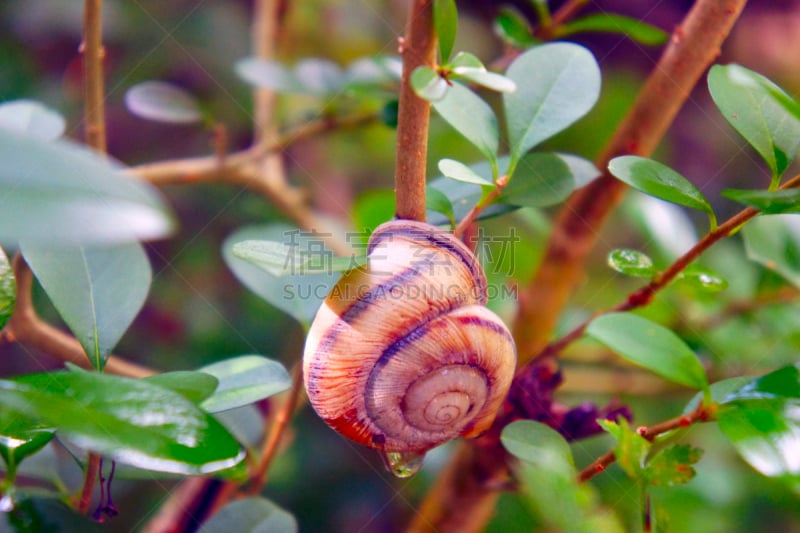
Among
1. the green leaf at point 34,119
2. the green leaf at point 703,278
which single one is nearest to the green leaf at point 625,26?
the green leaf at point 703,278

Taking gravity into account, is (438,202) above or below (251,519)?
above

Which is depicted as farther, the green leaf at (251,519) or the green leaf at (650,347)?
the green leaf at (251,519)

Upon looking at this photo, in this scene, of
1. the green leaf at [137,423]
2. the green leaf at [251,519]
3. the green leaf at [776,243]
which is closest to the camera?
the green leaf at [137,423]

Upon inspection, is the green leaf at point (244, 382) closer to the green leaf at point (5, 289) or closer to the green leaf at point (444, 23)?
the green leaf at point (5, 289)

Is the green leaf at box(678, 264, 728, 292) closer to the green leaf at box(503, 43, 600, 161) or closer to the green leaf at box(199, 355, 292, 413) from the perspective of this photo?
the green leaf at box(503, 43, 600, 161)

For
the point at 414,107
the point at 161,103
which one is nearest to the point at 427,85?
the point at 414,107

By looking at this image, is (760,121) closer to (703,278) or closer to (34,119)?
(703,278)
